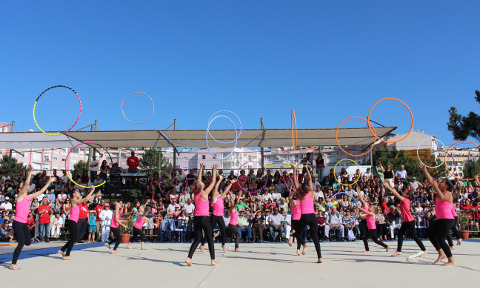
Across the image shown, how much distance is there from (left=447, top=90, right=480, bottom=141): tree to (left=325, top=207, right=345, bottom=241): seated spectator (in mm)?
12355

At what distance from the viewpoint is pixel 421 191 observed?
767 inches

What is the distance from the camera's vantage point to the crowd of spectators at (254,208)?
1727 cm

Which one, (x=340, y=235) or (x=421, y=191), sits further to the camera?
(x=421, y=191)

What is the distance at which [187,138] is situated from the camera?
21.1 metres

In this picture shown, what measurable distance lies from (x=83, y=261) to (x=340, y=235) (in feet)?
36.8

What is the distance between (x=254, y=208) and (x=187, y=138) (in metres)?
5.59

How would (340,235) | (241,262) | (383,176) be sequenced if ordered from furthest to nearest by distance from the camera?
(383,176) < (340,235) < (241,262)

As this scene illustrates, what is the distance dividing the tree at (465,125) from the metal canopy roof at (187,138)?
6765 millimetres

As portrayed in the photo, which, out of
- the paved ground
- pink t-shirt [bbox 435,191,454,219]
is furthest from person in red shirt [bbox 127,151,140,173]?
pink t-shirt [bbox 435,191,454,219]

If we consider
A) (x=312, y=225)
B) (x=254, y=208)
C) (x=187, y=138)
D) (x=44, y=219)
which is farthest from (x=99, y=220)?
(x=312, y=225)

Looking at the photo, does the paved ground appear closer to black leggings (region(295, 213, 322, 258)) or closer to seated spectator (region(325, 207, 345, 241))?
black leggings (region(295, 213, 322, 258))

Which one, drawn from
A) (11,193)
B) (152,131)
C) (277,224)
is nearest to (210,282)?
(277,224)

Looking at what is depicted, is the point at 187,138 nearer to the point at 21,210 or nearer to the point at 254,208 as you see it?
the point at 254,208

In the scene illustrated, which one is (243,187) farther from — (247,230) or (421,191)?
(421,191)
